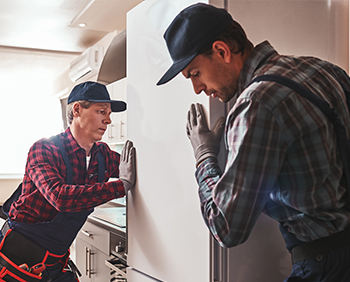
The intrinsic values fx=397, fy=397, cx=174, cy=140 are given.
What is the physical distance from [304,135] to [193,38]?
36 cm

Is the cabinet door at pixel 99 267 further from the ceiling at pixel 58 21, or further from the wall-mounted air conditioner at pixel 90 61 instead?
the wall-mounted air conditioner at pixel 90 61

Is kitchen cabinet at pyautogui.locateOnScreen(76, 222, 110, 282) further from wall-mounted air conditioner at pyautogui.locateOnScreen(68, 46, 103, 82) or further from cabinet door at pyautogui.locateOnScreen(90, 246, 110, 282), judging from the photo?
wall-mounted air conditioner at pyautogui.locateOnScreen(68, 46, 103, 82)

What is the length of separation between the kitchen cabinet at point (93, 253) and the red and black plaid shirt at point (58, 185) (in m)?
0.55

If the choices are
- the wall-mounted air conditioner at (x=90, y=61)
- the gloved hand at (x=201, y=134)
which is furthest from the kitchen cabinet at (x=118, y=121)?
the gloved hand at (x=201, y=134)

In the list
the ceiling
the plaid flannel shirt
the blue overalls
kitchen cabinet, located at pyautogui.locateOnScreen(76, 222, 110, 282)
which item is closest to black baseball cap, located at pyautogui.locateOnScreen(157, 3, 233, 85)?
the plaid flannel shirt

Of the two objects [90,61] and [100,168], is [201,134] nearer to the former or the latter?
[100,168]

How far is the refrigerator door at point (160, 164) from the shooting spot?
A: 1346 millimetres

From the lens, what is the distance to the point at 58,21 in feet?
12.8

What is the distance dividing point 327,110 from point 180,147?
61 centimetres

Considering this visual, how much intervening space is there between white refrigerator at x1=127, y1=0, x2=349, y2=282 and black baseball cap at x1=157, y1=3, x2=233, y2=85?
26 centimetres

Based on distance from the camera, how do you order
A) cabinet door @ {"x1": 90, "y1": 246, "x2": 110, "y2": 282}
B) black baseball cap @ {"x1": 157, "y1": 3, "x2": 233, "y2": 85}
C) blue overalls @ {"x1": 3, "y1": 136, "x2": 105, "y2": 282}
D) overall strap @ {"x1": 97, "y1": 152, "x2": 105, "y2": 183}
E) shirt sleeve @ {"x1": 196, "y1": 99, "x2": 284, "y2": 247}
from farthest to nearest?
cabinet door @ {"x1": 90, "y1": 246, "x2": 110, "y2": 282}
overall strap @ {"x1": 97, "y1": 152, "x2": 105, "y2": 183}
blue overalls @ {"x1": 3, "y1": 136, "x2": 105, "y2": 282}
black baseball cap @ {"x1": 157, "y1": 3, "x2": 233, "y2": 85}
shirt sleeve @ {"x1": 196, "y1": 99, "x2": 284, "y2": 247}

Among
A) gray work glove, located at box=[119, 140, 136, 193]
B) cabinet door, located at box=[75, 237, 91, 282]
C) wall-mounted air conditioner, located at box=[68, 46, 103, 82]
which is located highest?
wall-mounted air conditioner, located at box=[68, 46, 103, 82]

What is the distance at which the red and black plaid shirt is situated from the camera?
170 centimetres

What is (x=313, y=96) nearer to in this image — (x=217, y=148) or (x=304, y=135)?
(x=304, y=135)
